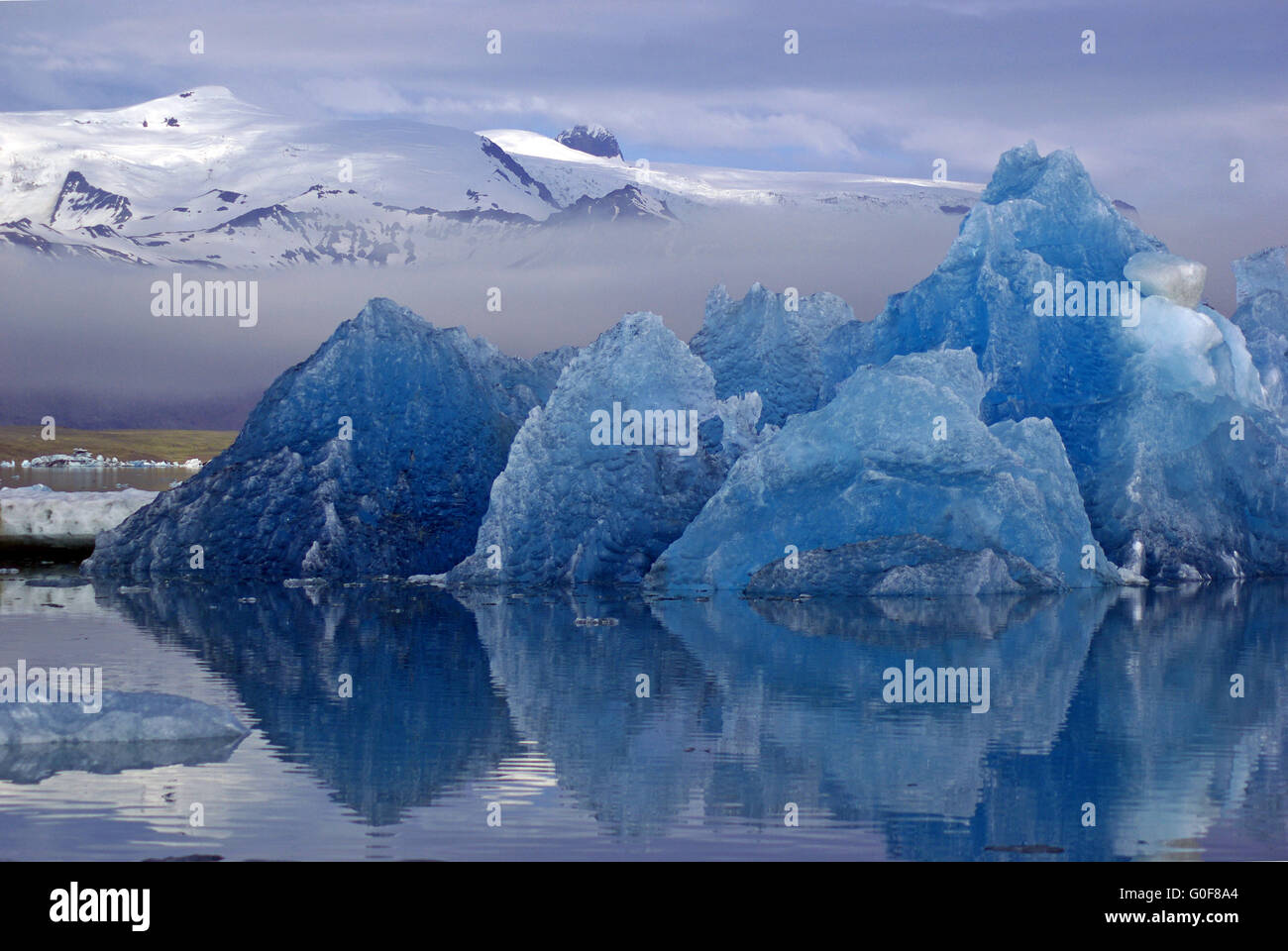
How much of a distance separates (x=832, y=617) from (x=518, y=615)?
21.5 ft

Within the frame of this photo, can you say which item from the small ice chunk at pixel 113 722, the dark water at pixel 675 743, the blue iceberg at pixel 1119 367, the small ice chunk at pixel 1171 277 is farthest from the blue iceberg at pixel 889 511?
the small ice chunk at pixel 113 722

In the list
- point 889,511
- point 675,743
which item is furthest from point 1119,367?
point 675,743

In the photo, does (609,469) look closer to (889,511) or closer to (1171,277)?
(889,511)

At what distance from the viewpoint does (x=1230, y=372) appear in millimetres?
48781

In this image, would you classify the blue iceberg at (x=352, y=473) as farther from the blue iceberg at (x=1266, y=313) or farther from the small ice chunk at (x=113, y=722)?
the small ice chunk at (x=113, y=722)

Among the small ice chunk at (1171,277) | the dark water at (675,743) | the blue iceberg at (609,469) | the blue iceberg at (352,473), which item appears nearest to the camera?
the dark water at (675,743)

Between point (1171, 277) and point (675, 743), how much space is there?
34.4 meters

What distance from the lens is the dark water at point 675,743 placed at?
14.3 metres

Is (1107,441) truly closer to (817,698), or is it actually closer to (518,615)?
(518,615)

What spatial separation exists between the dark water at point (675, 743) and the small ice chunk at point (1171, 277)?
16.7 metres

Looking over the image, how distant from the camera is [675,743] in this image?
19094mm

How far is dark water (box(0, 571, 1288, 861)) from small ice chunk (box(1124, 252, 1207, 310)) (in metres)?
16.7

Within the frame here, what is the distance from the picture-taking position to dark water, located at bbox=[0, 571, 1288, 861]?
565 inches
